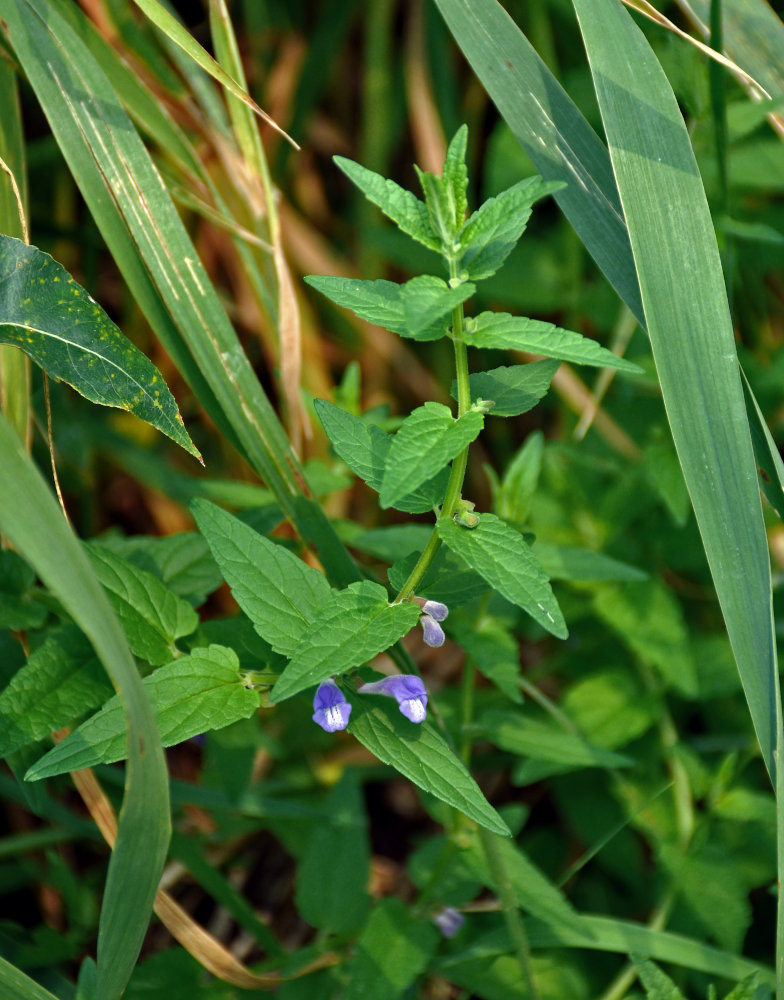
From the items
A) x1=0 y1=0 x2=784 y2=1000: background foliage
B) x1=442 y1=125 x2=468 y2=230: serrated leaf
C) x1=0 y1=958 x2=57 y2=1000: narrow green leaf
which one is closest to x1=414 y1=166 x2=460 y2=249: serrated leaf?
x1=442 y1=125 x2=468 y2=230: serrated leaf

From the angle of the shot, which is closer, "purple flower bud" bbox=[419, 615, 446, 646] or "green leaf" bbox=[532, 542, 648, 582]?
"purple flower bud" bbox=[419, 615, 446, 646]

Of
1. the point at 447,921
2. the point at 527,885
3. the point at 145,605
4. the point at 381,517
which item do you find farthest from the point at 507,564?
the point at 381,517

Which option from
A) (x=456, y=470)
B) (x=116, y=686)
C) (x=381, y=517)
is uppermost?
(x=456, y=470)

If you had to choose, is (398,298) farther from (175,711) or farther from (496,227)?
(175,711)

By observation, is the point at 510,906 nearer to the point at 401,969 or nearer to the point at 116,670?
the point at 401,969

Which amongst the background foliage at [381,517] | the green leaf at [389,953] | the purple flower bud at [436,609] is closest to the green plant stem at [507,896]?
the background foliage at [381,517]

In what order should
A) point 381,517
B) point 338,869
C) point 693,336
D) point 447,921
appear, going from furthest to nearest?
point 381,517 < point 338,869 < point 447,921 < point 693,336

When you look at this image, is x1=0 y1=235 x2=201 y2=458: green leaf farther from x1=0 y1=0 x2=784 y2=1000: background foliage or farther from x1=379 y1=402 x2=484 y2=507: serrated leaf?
x1=379 y1=402 x2=484 y2=507: serrated leaf
